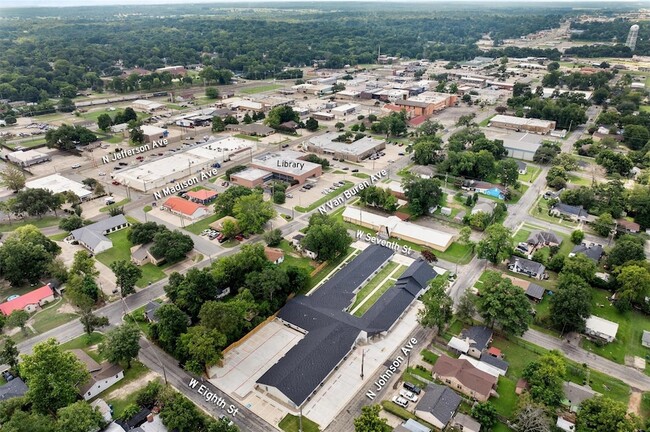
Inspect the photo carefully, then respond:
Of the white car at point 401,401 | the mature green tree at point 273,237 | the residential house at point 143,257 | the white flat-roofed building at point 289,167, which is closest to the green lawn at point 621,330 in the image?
the white car at point 401,401

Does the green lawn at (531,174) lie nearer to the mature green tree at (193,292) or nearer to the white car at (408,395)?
the white car at (408,395)

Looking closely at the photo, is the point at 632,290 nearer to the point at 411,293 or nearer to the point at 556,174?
the point at 411,293

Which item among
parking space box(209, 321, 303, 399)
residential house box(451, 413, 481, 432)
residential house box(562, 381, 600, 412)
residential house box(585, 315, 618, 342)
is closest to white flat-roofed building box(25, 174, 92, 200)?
parking space box(209, 321, 303, 399)

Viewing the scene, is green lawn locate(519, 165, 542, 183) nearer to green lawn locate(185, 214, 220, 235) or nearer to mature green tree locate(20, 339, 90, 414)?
green lawn locate(185, 214, 220, 235)

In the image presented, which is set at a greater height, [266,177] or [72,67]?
[72,67]

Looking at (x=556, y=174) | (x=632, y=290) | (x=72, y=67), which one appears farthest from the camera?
(x=72, y=67)

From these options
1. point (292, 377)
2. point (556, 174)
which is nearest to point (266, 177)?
point (292, 377)
